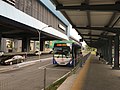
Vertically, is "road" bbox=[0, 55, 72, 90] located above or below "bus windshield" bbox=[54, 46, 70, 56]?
below

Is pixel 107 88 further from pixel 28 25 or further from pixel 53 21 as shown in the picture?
pixel 53 21

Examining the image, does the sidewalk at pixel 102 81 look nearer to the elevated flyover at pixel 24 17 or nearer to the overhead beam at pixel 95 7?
the overhead beam at pixel 95 7

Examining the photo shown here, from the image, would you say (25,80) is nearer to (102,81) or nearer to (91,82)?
(91,82)

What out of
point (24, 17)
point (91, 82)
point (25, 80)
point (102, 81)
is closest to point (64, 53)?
point (25, 80)

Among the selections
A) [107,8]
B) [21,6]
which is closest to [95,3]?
[107,8]

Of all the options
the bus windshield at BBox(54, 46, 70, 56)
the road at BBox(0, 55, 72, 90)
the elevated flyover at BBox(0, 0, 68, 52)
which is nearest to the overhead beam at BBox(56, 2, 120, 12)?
the road at BBox(0, 55, 72, 90)

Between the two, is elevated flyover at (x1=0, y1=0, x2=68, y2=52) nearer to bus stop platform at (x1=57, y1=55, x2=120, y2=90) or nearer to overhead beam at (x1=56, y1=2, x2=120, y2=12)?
bus stop platform at (x1=57, y1=55, x2=120, y2=90)

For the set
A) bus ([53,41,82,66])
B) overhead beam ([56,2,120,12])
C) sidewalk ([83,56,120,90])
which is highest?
overhead beam ([56,2,120,12])

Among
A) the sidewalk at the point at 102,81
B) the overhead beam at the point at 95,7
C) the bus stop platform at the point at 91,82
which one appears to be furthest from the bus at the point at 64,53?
the overhead beam at the point at 95,7

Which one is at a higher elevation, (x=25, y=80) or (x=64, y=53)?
(x=64, y=53)

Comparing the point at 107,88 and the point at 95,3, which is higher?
the point at 95,3

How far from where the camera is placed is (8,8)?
143 feet

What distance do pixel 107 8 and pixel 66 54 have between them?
16.2m

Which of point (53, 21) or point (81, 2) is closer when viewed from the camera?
point (81, 2)
